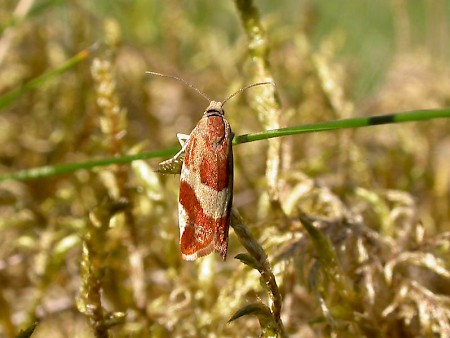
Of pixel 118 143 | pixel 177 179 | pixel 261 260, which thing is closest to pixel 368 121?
pixel 261 260

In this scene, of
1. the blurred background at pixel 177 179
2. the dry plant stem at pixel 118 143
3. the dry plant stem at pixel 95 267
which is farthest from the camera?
the dry plant stem at pixel 118 143

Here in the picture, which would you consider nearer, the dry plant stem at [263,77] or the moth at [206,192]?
the moth at [206,192]

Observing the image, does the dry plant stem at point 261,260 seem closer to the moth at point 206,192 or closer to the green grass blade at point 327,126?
the moth at point 206,192

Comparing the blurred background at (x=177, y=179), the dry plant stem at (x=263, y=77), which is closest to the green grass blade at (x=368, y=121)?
the blurred background at (x=177, y=179)

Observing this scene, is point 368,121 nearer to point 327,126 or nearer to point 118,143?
point 327,126

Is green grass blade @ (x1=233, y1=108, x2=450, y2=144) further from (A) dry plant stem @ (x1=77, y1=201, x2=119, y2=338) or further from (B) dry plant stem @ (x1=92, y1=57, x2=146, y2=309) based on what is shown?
(B) dry plant stem @ (x1=92, y1=57, x2=146, y2=309)

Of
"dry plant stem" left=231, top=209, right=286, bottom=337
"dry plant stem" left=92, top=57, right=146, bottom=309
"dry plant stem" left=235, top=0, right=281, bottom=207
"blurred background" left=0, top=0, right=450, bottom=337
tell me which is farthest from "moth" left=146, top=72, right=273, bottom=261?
"dry plant stem" left=92, top=57, right=146, bottom=309
